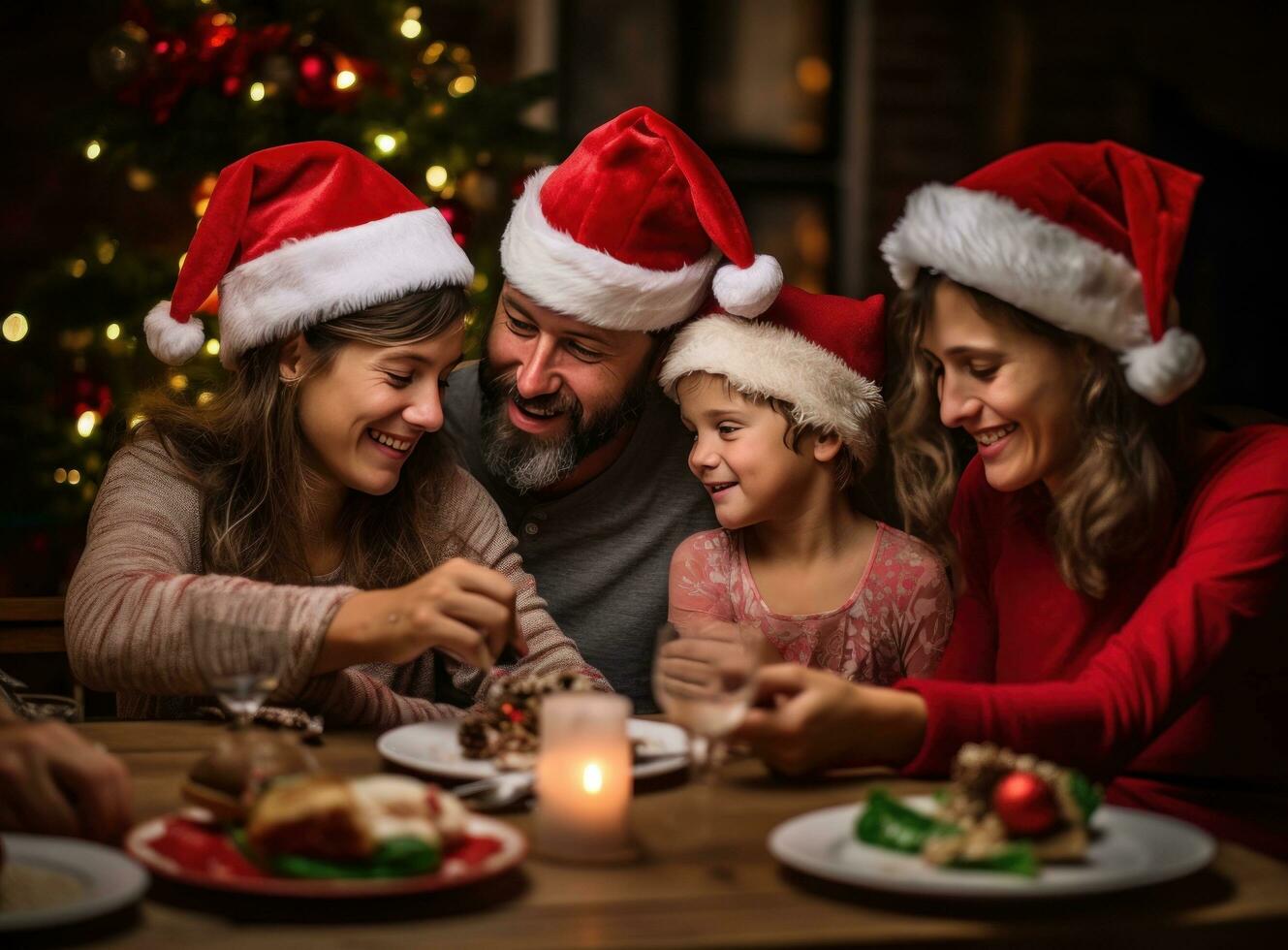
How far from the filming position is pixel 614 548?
2.63 meters

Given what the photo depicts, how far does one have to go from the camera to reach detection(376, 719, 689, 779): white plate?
60.6 inches

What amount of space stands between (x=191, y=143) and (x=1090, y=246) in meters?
2.24

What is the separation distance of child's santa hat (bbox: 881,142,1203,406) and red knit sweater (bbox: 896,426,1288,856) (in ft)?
0.65

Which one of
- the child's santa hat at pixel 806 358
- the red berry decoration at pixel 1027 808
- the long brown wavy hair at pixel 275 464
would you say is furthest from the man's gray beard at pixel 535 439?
the red berry decoration at pixel 1027 808

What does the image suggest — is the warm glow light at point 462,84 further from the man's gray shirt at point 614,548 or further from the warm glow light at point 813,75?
the warm glow light at point 813,75

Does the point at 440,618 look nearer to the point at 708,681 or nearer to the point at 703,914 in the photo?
the point at 708,681

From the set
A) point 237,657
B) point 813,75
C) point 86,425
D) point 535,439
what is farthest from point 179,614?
point 813,75

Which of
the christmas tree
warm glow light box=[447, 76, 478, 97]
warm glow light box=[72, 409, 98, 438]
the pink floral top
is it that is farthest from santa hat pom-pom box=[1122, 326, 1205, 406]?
warm glow light box=[72, 409, 98, 438]

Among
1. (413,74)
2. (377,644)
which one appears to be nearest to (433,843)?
(377,644)

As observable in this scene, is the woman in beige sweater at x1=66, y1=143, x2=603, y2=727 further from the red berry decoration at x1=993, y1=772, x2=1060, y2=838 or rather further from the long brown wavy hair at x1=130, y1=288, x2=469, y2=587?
the red berry decoration at x1=993, y1=772, x2=1060, y2=838

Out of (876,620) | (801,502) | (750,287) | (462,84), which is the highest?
(462,84)

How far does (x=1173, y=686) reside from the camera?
5.49ft

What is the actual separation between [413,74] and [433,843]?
2.86m

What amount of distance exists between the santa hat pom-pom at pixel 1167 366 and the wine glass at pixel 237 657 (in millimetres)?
1132
